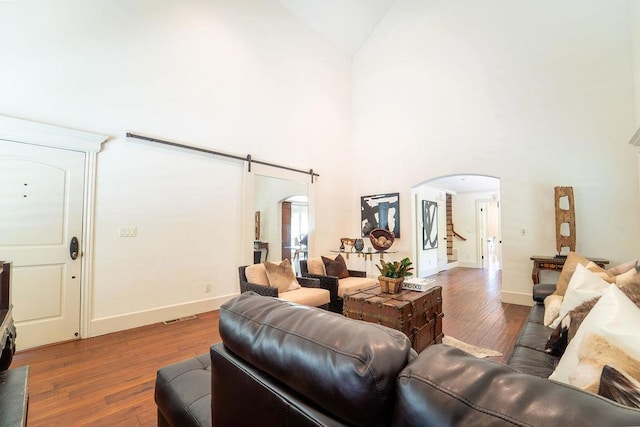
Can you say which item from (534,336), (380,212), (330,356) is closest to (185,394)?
(330,356)

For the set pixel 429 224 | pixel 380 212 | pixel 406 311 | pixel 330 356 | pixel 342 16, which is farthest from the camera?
pixel 429 224

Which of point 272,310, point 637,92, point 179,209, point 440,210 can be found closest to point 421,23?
point 637,92

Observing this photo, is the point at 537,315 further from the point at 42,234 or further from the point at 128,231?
the point at 42,234

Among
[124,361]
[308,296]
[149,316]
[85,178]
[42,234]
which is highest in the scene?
[85,178]

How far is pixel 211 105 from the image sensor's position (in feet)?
13.8

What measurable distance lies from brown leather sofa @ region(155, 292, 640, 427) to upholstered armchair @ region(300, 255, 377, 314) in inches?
103

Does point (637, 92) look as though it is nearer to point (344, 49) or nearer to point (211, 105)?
point (344, 49)

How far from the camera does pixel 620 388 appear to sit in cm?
54

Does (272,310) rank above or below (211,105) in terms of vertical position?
below

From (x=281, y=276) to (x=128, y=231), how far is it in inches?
75.9

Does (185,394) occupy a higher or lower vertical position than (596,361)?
lower

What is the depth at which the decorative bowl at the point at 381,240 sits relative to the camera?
4.88m

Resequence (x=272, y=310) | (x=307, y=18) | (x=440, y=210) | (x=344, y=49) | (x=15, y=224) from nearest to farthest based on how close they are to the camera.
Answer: (x=272, y=310), (x=15, y=224), (x=307, y=18), (x=344, y=49), (x=440, y=210)

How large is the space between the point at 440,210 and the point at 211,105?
6.31 m
